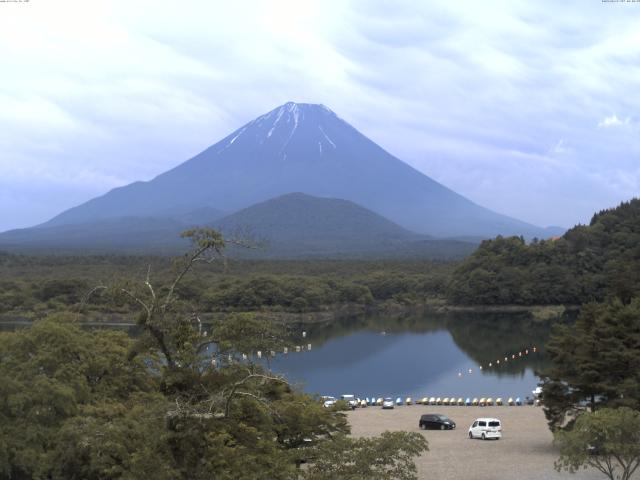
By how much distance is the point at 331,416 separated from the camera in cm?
1295

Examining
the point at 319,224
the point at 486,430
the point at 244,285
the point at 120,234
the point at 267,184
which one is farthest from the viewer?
the point at 267,184

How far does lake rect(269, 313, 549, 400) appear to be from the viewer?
29.5m

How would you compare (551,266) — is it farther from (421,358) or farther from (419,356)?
(421,358)

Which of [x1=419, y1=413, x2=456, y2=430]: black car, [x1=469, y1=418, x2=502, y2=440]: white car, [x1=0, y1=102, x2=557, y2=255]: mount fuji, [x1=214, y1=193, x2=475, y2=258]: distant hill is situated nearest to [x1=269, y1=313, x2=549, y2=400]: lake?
[x1=419, y1=413, x2=456, y2=430]: black car

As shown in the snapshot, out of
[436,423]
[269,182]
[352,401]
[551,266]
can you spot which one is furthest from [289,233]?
[436,423]

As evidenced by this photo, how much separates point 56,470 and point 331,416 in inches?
184

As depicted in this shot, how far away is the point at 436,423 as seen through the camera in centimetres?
1939

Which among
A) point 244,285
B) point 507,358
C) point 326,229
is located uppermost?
point 326,229

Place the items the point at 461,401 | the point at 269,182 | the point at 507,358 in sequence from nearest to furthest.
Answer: the point at 461,401, the point at 507,358, the point at 269,182

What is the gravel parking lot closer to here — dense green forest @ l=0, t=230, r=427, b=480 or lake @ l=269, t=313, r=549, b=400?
A: lake @ l=269, t=313, r=549, b=400

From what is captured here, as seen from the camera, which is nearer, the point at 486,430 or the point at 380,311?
the point at 486,430

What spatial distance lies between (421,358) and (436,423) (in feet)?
56.3

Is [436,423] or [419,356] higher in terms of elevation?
[436,423]

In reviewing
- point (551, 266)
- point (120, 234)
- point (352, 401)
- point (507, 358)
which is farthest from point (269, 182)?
point (352, 401)
